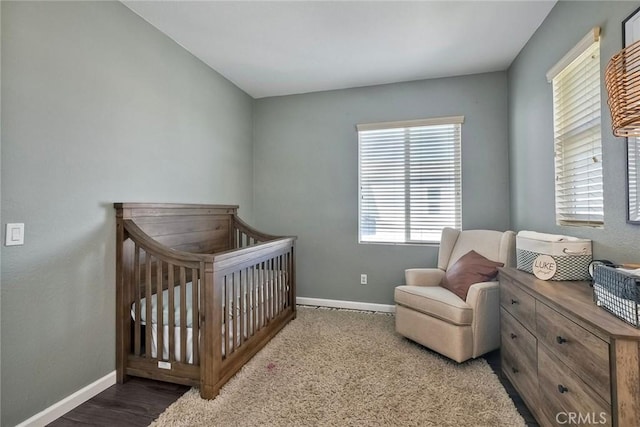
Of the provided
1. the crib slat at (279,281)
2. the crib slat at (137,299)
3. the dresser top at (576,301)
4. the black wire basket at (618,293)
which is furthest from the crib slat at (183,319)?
the black wire basket at (618,293)

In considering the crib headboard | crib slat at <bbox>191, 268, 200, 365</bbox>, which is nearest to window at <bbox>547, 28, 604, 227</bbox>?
crib slat at <bbox>191, 268, 200, 365</bbox>

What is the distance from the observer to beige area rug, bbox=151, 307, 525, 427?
62.6 inches

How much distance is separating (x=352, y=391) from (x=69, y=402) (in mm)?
1656

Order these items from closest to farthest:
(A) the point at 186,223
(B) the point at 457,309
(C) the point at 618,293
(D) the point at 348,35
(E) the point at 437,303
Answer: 1. (C) the point at 618,293
2. (B) the point at 457,309
3. (E) the point at 437,303
4. (D) the point at 348,35
5. (A) the point at 186,223

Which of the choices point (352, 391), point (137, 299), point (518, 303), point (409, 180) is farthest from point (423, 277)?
point (137, 299)

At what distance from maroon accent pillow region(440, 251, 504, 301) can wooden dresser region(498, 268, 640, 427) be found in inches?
17.8

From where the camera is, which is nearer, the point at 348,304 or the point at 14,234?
the point at 14,234

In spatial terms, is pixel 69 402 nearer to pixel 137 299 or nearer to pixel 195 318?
pixel 137 299

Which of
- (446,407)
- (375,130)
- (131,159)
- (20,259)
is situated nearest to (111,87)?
(131,159)

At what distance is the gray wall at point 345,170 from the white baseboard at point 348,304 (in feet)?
0.20

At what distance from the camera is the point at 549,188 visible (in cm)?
212

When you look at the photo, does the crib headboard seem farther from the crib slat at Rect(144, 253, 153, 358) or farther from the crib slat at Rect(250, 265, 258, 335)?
the crib slat at Rect(250, 265, 258, 335)

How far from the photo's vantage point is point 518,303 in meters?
1.67

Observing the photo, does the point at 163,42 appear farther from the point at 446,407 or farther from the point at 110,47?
the point at 446,407
